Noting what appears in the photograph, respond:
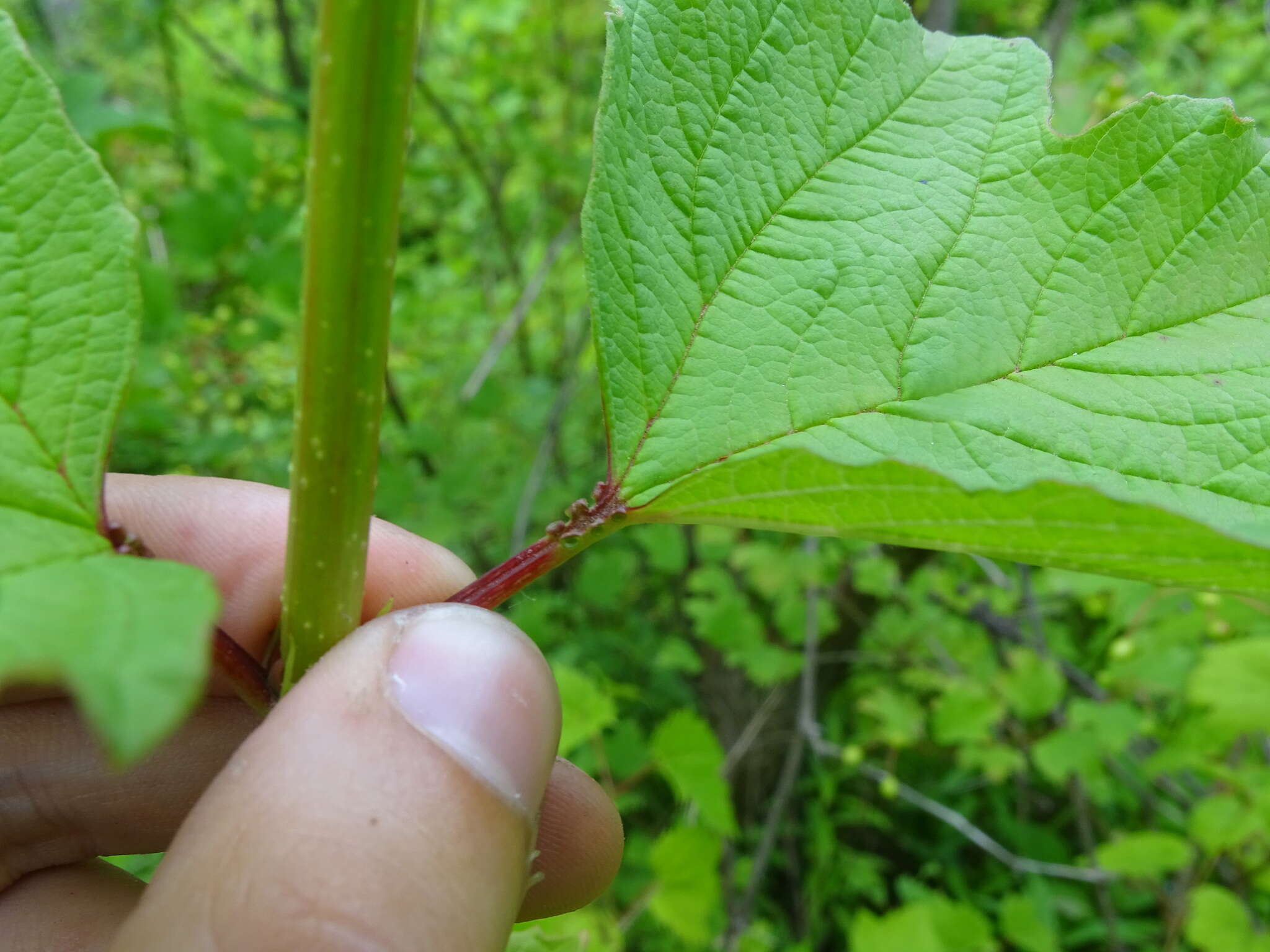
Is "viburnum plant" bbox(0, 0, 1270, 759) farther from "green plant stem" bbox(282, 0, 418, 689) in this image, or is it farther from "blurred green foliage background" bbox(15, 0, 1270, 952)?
"blurred green foliage background" bbox(15, 0, 1270, 952)

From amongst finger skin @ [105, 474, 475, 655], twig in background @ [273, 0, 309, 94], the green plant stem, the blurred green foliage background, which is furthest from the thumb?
twig in background @ [273, 0, 309, 94]

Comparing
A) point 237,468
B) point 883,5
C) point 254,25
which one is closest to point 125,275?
point 883,5

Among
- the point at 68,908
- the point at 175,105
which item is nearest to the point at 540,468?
the point at 68,908

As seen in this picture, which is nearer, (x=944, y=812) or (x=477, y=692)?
(x=477, y=692)

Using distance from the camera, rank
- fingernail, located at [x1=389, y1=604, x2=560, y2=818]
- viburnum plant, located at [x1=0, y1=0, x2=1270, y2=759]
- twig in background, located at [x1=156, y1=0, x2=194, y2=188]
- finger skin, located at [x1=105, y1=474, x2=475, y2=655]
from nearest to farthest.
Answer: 1. viburnum plant, located at [x1=0, y1=0, x2=1270, y2=759]
2. fingernail, located at [x1=389, y1=604, x2=560, y2=818]
3. finger skin, located at [x1=105, y1=474, x2=475, y2=655]
4. twig in background, located at [x1=156, y1=0, x2=194, y2=188]

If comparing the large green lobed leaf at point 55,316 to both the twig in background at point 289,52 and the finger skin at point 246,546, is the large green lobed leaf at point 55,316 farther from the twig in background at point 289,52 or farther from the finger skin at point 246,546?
the twig in background at point 289,52

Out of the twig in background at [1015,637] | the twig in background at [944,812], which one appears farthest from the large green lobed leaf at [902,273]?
the twig in background at [1015,637]

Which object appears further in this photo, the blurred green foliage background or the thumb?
the blurred green foliage background

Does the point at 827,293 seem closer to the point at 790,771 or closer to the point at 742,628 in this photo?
the point at 742,628
